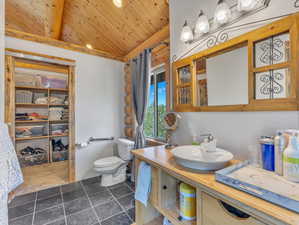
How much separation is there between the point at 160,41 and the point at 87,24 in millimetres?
1415

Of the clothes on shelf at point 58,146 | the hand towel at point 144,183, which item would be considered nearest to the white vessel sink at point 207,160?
the hand towel at point 144,183

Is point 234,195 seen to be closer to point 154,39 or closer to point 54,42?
point 154,39

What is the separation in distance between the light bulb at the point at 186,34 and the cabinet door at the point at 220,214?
138cm

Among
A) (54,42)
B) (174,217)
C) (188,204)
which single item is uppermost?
(54,42)

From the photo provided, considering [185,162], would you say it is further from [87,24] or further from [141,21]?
[87,24]

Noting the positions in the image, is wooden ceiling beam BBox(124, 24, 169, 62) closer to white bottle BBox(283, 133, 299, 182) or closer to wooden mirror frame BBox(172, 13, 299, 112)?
wooden mirror frame BBox(172, 13, 299, 112)

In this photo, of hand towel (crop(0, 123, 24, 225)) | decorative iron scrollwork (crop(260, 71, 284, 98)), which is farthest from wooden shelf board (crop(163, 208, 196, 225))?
hand towel (crop(0, 123, 24, 225))

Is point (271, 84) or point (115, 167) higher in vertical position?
point (271, 84)

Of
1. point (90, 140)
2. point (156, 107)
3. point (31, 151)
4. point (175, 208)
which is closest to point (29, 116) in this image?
point (31, 151)

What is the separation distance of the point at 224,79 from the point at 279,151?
0.66 metres

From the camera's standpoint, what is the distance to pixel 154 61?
94.7 inches

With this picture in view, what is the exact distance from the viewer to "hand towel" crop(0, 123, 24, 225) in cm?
97

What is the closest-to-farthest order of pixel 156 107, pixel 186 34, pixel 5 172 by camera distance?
pixel 5 172 → pixel 186 34 → pixel 156 107

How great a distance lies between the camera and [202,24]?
1.27 m
